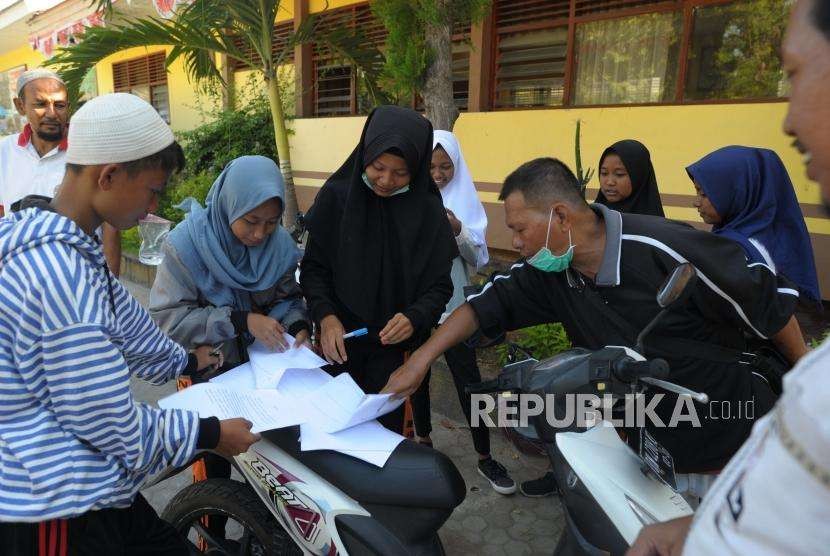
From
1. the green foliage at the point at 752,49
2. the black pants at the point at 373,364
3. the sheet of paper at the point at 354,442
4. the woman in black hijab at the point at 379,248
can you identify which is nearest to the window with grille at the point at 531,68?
the green foliage at the point at 752,49

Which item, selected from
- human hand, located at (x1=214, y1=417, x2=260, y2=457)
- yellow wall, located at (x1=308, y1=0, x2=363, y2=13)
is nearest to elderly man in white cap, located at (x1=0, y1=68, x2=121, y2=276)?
human hand, located at (x1=214, y1=417, x2=260, y2=457)

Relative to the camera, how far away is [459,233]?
3.03 meters

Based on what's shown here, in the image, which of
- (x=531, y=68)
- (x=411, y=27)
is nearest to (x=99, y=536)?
(x=411, y=27)

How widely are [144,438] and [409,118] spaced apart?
1408mm

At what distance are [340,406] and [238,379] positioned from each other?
15.0 inches

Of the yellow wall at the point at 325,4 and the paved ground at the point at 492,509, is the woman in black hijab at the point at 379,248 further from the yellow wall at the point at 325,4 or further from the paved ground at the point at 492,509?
the yellow wall at the point at 325,4

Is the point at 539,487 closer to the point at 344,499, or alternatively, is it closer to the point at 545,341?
the point at 545,341

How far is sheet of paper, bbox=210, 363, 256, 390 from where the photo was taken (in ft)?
5.61

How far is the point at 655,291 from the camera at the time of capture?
1.66 meters

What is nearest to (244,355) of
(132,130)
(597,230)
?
(132,130)

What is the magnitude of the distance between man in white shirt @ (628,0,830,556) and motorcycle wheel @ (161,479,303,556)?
1.36 metres

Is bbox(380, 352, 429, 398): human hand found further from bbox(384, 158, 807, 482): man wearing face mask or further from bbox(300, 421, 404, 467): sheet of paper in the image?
bbox(300, 421, 404, 467): sheet of paper

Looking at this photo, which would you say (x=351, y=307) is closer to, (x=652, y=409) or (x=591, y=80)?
(x=652, y=409)

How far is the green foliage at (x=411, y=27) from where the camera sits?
162 inches
